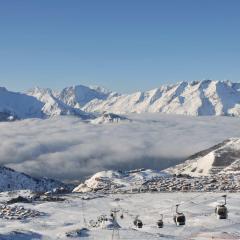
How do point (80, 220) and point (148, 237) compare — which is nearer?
point (148, 237)

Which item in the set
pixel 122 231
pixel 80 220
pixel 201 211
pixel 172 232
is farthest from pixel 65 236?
pixel 201 211

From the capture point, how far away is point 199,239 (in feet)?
284

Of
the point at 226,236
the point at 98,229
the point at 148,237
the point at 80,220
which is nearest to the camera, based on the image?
the point at 226,236

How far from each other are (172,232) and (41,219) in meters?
90.4

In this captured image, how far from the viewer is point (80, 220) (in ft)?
612

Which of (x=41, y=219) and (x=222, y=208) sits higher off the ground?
(x=222, y=208)

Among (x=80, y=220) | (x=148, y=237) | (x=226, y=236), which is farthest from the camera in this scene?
(x=80, y=220)

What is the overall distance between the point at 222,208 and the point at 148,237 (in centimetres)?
1325

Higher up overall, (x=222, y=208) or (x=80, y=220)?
(x=222, y=208)

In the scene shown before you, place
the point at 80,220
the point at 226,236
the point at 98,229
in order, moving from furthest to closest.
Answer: the point at 80,220 < the point at 98,229 < the point at 226,236

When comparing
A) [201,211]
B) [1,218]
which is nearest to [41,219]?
[1,218]

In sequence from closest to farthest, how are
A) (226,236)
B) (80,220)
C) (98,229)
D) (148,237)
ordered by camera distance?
1. (226,236)
2. (148,237)
3. (98,229)
4. (80,220)

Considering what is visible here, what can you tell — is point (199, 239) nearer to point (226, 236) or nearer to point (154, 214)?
point (226, 236)

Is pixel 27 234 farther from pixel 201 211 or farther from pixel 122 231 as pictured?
pixel 201 211
